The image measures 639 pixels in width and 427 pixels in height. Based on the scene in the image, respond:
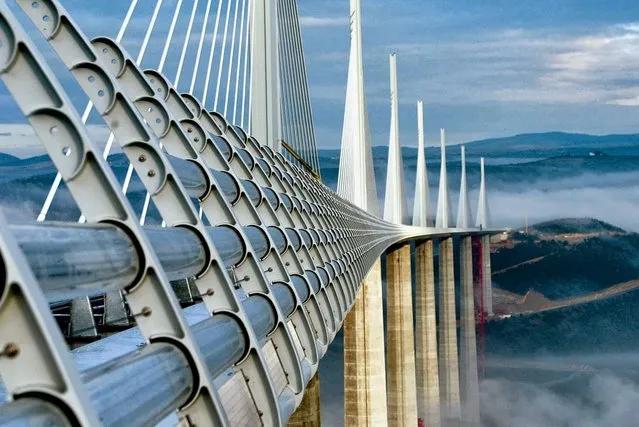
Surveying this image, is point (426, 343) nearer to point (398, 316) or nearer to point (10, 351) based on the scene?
point (398, 316)

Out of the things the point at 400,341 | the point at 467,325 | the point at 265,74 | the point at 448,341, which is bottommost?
the point at 448,341

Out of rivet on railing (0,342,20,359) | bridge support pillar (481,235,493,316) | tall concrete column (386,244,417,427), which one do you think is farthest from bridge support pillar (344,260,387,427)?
bridge support pillar (481,235,493,316)

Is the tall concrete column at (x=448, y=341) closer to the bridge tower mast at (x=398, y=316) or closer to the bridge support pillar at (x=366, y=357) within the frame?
the bridge tower mast at (x=398, y=316)

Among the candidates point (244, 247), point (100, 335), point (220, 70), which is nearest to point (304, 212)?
point (220, 70)

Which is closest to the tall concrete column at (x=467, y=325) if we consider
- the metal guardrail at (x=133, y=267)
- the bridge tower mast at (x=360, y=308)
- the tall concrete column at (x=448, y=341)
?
the tall concrete column at (x=448, y=341)

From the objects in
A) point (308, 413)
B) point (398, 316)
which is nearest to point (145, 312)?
point (308, 413)

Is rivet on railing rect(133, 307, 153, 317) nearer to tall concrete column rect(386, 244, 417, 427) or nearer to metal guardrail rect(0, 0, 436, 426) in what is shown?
metal guardrail rect(0, 0, 436, 426)

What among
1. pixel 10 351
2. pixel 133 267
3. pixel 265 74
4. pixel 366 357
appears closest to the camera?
pixel 10 351
